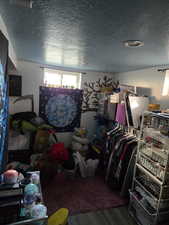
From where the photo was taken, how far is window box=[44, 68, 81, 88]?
341 cm

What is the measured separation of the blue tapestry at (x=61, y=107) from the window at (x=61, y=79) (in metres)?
0.17

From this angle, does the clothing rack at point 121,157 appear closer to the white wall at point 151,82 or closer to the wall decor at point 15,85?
the white wall at point 151,82

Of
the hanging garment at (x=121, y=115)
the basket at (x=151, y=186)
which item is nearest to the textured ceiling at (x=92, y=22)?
the hanging garment at (x=121, y=115)

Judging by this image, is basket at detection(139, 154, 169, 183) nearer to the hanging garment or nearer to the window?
the hanging garment

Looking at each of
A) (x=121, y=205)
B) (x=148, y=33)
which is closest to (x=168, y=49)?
(x=148, y=33)

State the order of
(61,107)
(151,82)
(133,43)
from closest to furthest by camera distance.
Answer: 1. (133,43)
2. (151,82)
3. (61,107)

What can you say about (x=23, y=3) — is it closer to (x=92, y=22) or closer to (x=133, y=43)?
(x=92, y=22)

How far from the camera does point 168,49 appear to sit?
150 cm

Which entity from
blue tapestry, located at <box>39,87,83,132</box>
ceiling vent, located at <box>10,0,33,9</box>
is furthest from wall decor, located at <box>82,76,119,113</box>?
ceiling vent, located at <box>10,0,33,9</box>

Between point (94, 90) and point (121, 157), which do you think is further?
point (94, 90)

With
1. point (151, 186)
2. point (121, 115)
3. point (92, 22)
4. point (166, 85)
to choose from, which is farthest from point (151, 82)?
point (92, 22)

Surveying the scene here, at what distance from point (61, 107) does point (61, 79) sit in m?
0.72

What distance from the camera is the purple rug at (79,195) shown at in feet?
6.71

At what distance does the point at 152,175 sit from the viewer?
1684 mm
